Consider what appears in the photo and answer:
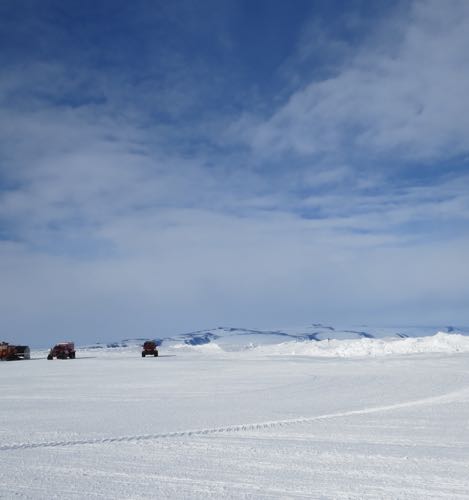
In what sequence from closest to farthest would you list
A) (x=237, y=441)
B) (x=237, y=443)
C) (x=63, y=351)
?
(x=237, y=443), (x=237, y=441), (x=63, y=351)

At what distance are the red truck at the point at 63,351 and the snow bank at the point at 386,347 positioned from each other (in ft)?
52.3

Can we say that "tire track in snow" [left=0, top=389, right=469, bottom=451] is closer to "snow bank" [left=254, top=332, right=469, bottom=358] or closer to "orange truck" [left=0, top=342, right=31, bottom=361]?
"snow bank" [left=254, top=332, right=469, bottom=358]

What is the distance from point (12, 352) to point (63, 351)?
14.1ft

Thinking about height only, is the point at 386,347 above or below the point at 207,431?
above

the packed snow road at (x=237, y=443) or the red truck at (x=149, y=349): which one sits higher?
the red truck at (x=149, y=349)

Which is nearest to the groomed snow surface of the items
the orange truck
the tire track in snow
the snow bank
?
the tire track in snow

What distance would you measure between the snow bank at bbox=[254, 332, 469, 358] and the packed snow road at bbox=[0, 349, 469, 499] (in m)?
28.8

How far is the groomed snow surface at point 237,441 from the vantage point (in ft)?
20.3

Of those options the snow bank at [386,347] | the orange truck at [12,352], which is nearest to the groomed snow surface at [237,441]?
the snow bank at [386,347]

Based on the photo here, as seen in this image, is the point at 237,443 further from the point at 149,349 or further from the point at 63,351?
the point at 63,351

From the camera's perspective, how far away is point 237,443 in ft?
28.8

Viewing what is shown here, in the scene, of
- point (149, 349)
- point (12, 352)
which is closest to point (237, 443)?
point (149, 349)

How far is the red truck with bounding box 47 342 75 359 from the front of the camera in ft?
152

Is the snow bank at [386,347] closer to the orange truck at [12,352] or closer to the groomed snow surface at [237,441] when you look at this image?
the orange truck at [12,352]
